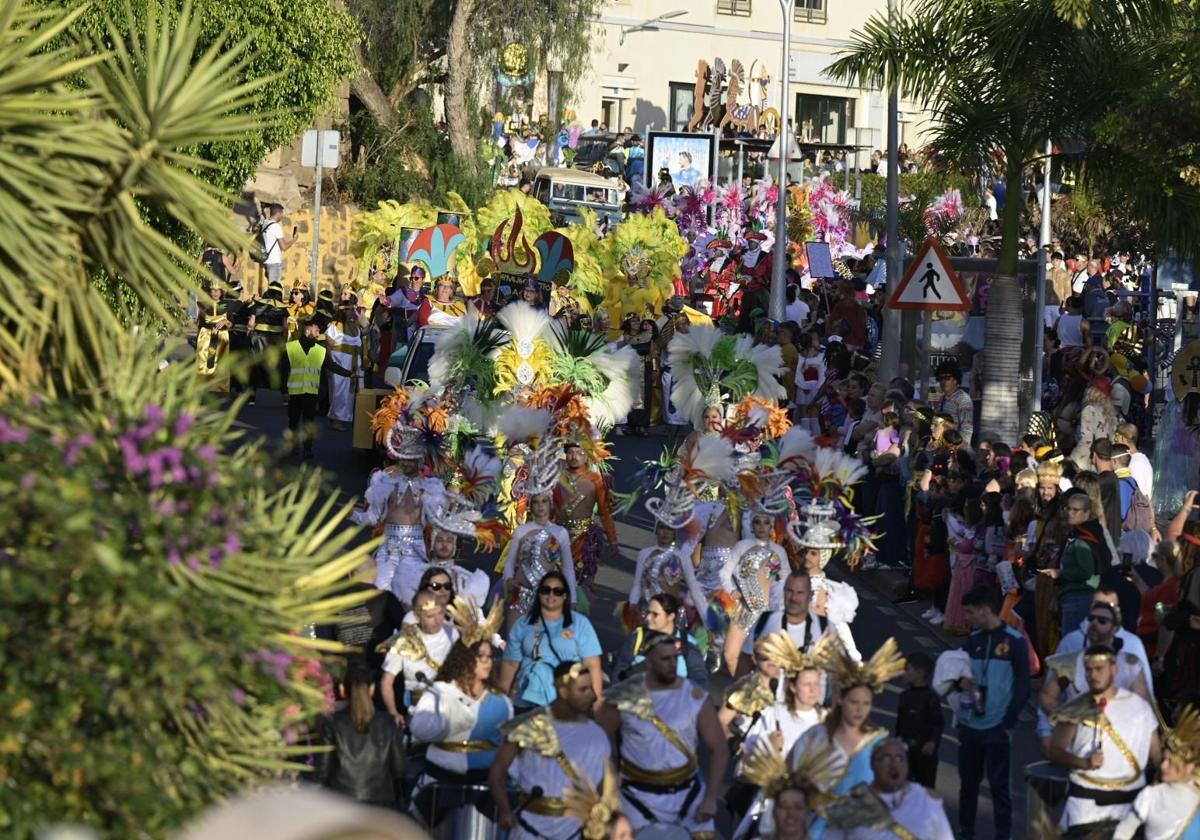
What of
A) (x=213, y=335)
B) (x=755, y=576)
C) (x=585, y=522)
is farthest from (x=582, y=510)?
(x=213, y=335)

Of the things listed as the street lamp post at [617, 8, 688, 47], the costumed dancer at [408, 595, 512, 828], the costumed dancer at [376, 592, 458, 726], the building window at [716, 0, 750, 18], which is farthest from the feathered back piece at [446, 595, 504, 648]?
the building window at [716, 0, 750, 18]

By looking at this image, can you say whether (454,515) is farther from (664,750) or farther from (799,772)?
(799,772)

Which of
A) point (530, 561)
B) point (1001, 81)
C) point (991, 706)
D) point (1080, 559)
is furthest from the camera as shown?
point (1001, 81)

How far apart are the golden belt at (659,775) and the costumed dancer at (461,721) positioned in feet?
2.48

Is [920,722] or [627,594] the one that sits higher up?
[920,722]

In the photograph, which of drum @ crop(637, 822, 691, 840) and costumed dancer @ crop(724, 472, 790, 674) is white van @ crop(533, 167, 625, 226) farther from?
drum @ crop(637, 822, 691, 840)

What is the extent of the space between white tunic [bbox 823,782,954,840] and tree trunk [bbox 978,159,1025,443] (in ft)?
39.0

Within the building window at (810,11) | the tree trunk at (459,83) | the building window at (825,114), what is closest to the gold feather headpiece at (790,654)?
the tree trunk at (459,83)

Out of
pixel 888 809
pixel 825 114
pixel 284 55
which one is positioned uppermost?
pixel 284 55

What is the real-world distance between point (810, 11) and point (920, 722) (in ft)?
200

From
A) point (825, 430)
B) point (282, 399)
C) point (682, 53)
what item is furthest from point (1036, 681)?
point (682, 53)

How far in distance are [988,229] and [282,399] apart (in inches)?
635

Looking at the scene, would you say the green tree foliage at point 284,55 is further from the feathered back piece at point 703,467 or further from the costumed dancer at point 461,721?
the costumed dancer at point 461,721

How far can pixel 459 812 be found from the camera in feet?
33.6
